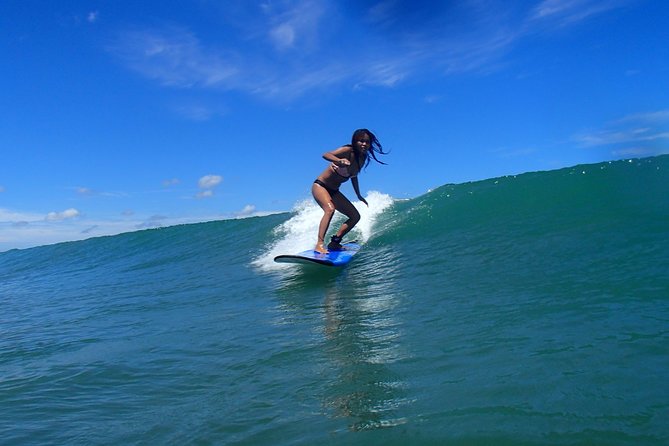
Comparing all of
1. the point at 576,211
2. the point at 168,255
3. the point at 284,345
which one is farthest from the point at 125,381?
Result: the point at 168,255

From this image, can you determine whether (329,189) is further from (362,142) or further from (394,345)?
(394,345)

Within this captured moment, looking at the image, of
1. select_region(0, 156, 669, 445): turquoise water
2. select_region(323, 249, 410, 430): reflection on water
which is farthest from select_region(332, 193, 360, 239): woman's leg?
select_region(323, 249, 410, 430): reflection on water

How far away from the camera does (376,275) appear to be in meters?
Answer: 7.46

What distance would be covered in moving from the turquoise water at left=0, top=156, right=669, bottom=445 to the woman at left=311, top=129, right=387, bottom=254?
0.78 m

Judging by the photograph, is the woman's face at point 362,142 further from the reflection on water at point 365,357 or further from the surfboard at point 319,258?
the reflection on water at point 365,357

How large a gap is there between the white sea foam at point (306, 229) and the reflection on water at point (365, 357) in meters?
4.02

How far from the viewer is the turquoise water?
2.62m

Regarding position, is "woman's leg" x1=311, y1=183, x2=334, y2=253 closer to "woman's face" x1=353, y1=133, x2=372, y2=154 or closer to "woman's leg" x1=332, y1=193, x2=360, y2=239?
"woman's leg" x1=332, y1=193, x2=360, y2=239

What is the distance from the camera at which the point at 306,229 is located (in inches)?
517

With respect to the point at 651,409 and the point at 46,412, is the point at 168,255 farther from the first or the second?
the point at 651,409

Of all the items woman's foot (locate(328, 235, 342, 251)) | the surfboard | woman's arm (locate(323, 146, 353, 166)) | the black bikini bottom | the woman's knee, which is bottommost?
the surfboard

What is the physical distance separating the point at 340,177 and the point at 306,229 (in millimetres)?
4563

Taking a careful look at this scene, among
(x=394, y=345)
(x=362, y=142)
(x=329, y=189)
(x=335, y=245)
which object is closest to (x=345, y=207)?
(x=329, y=189)

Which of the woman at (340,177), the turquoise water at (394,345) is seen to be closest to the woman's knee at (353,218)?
the woman at (340,177)
